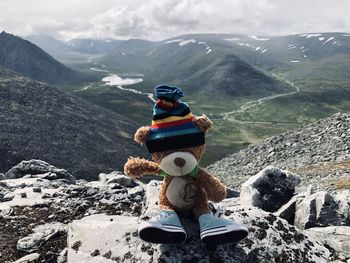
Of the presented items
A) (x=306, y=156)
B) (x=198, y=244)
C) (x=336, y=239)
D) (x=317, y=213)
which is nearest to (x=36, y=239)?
(x=198, y=244)

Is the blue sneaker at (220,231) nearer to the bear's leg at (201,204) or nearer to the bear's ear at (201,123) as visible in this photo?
the bear's leg at (201,204)

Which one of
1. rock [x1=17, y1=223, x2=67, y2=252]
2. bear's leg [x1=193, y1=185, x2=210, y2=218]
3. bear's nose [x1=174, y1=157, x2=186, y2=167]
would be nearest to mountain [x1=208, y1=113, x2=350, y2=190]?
bear's leg [x1=193, y1=185, x2=210, y2=218]

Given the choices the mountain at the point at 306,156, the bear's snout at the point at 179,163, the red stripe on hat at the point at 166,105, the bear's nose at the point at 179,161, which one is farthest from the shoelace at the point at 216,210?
the mountain at the point at 306,156

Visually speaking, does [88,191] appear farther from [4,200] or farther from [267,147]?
[267,147]

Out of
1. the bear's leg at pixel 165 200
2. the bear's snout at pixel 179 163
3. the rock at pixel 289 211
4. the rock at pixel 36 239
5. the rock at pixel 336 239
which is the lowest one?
the rock at pixel 289 211

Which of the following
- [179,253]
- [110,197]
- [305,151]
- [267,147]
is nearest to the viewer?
[179,253]

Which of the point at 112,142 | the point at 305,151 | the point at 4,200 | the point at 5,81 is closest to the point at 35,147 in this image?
the point at 112,142
